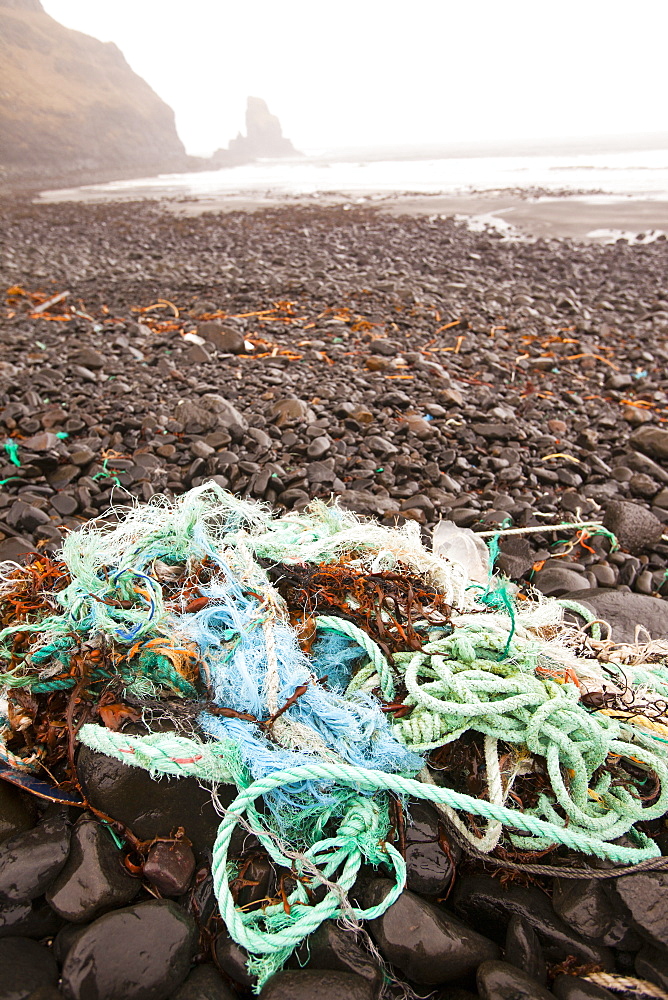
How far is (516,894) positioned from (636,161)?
45093 mm

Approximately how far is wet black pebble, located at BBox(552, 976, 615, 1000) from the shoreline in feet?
45.7

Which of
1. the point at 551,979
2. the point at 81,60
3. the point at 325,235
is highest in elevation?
the point at 81,60

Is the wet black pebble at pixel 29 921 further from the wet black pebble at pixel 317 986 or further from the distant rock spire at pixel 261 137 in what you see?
the distant rock spire at pixel 261 137

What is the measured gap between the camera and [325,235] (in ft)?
42.5

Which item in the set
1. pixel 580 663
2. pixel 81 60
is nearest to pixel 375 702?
pixel 580 663

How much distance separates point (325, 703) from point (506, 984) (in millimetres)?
822

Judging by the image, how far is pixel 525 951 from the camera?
1467 mm

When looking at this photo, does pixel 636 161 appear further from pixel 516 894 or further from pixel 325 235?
pixel 516 894

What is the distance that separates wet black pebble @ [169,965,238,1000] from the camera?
136 centimetres

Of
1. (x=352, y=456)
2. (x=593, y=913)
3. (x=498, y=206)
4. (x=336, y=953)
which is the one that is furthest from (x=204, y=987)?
(x=498, y=206)

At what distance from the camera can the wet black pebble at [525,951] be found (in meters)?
1.45

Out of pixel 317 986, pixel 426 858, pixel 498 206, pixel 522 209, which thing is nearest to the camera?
pixel 317 986

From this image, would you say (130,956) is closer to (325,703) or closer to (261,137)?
(325,703)

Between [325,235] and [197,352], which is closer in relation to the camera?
[197,352]
